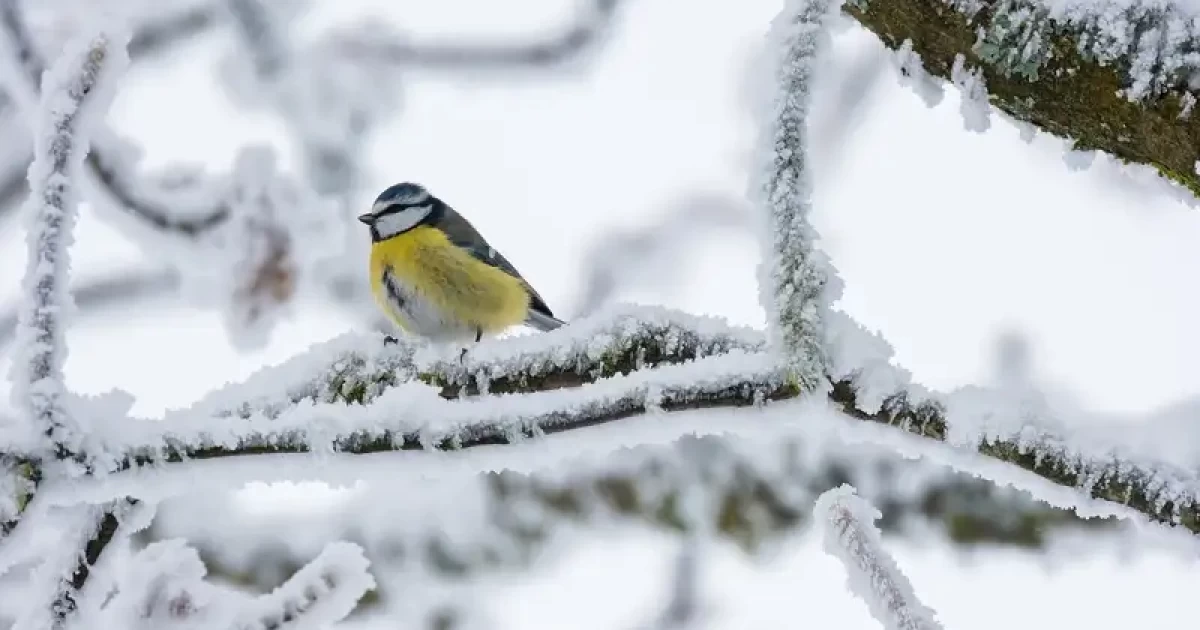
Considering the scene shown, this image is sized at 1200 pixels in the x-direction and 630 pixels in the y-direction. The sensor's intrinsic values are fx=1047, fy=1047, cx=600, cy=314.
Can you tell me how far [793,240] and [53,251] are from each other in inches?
29.4

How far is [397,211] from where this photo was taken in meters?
3.32

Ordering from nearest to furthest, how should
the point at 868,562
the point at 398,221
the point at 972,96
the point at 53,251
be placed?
the point at 868,562
the point at 53,251
the point at 972,96
the point at 398,221

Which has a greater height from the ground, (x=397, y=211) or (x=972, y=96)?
(x=972, y=96)

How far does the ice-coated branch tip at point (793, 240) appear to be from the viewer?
981 mm

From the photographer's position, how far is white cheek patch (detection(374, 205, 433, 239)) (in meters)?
3.24

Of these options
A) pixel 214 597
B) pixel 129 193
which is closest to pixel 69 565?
pixel 214 597

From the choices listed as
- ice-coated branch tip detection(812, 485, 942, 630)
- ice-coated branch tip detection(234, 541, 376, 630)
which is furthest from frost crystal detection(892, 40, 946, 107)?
ice-coated branch tip detection(234, 541, 376, 630)

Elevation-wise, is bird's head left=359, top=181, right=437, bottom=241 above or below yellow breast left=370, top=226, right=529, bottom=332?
above

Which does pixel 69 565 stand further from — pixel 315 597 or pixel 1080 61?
pixel 1080 61

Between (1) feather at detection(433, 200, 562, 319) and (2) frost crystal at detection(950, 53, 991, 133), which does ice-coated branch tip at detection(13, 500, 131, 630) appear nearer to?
(2) frost crystal at detection(950, 53, 991, 133)

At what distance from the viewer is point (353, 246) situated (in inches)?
148

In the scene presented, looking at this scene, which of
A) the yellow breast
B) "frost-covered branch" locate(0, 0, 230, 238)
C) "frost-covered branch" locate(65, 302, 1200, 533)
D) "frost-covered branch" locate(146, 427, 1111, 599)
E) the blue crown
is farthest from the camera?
the blue crown

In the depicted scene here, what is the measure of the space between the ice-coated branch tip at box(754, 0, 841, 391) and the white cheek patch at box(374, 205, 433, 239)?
7.60 feet

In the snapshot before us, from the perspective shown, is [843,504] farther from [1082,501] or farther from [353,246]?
[353,246]
